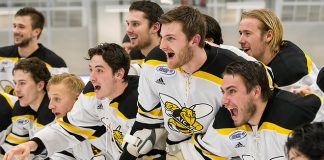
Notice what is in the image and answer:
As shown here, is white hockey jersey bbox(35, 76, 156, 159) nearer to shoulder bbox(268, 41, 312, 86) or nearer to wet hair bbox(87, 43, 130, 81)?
wet hair bbox(87, 43, 130, 81)

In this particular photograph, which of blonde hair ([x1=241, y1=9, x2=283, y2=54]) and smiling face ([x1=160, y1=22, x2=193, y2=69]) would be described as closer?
smiling face ([x1=160, y1=22, x2=193, y2=69])

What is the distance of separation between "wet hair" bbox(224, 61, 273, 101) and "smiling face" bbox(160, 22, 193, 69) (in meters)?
0.22

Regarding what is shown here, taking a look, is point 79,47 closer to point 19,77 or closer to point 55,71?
point 55,71

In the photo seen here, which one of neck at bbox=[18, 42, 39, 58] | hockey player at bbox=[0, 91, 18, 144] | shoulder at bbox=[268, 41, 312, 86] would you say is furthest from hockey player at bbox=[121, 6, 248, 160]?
neck at bbox=[18, 42, 39, 58]

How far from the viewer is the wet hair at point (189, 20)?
2057 millimetres

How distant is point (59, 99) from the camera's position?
281 centimetres

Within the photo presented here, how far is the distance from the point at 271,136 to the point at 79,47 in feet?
15.5

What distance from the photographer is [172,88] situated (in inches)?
85.7

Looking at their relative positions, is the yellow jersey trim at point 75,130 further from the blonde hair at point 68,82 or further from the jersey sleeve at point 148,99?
the jersey sleeve at point 148,99

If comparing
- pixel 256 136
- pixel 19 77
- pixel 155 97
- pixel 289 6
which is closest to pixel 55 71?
pixel 19 77

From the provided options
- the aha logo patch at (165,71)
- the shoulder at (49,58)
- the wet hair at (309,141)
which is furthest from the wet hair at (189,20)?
the shoulder at (49,58)

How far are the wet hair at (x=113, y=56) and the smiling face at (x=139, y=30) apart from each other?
1.31 feet

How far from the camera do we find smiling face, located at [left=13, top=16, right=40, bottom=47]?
3.70 metres

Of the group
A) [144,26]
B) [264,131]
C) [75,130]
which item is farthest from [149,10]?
[264,131]
